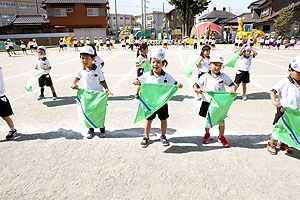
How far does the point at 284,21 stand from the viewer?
32.5 m

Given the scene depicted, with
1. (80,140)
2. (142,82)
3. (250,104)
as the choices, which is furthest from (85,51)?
(250,104)

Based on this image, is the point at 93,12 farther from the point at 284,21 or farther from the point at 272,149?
the point at 272,149

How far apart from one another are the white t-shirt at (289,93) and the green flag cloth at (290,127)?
0.47ft

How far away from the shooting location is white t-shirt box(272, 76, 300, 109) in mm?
3157

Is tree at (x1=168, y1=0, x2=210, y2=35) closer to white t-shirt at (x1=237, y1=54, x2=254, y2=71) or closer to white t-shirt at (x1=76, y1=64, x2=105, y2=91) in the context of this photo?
white t-shirt at (x1=237, y1=54, x2=254, y2=71)

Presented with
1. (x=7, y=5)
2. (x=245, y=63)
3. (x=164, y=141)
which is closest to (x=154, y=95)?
(x=164, y=141)

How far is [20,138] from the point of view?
417cm

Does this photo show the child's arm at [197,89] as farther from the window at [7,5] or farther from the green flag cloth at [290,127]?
the window at [7,5]

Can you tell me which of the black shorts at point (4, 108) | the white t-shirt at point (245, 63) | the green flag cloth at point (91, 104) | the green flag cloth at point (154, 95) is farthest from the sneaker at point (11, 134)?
the white t-shirt at point (245, 63)

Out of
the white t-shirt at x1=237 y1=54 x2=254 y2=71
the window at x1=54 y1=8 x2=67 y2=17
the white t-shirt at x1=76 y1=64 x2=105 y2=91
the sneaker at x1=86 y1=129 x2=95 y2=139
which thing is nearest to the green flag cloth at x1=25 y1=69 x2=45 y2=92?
the white t-shirt at x1=76 y1=64 x2=105 y2=91

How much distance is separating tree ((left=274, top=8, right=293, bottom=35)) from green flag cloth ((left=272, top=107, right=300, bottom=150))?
3718 cm

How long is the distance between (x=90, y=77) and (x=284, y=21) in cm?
3813

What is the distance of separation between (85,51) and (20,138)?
2251 millimetres

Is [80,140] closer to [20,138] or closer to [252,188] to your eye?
[20,138]
